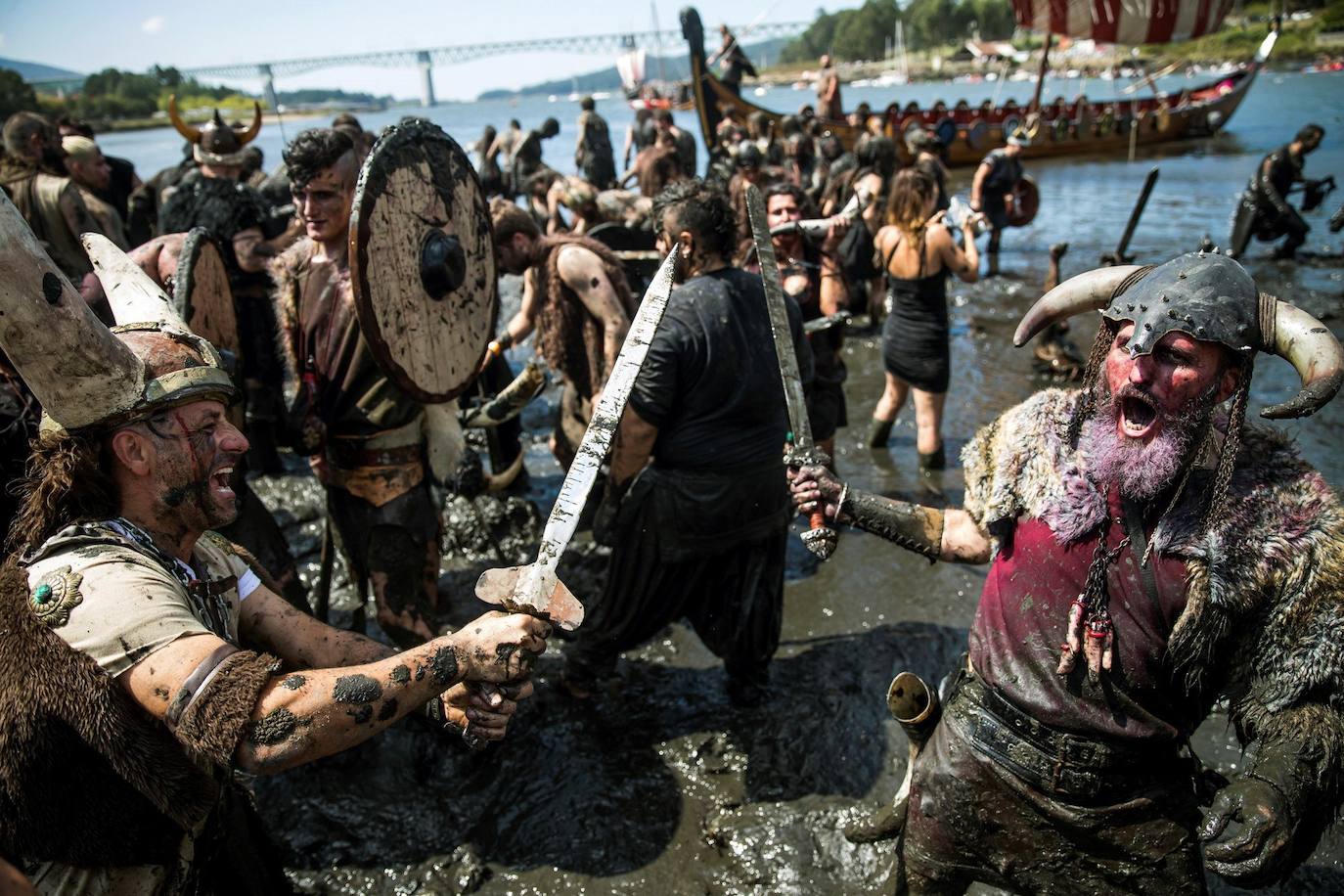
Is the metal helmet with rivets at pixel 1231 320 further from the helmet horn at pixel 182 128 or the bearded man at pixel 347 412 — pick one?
the helmet horn at pixel 182 128

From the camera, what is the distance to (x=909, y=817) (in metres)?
2.36

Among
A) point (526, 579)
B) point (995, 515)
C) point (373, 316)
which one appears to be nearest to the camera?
point (526, 579)

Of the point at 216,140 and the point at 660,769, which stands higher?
the point at 216,140

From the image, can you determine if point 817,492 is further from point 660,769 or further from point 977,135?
point 977,135

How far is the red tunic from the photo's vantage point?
6.30ft

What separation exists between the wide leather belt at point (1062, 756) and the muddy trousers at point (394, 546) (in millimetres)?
2535

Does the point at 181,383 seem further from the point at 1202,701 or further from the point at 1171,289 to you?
the point at 1202,701

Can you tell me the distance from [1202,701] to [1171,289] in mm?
975

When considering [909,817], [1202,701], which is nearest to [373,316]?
[909,817]

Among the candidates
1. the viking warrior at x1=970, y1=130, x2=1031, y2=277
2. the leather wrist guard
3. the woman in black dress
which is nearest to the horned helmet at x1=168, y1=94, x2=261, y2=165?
the woman in black dress

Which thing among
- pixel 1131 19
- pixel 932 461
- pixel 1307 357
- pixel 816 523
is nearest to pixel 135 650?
pixel 816 523

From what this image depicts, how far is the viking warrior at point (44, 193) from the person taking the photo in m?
5.87

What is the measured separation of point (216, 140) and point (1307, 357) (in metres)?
7.67

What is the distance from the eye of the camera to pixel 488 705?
5.84 ft
